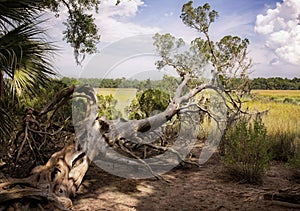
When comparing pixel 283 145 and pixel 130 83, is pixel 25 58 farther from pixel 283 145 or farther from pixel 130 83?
pixel 283 145

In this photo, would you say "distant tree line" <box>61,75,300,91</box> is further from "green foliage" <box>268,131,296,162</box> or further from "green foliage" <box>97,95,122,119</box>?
"green foliage" <box>268,131,296,162</box>

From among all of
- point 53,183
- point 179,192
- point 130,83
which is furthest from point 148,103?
point 53,183

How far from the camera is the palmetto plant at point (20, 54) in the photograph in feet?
11.8

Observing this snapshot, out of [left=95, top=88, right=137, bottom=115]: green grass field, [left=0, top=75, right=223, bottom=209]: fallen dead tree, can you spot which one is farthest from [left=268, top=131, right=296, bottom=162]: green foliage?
[left=95, top=88, right=137, bottom=115]: green grass field

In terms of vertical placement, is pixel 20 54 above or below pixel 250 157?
above

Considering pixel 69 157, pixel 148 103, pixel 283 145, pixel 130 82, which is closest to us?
pixel 69 157

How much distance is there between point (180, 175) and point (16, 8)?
12.7 feet

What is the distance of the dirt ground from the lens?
389cm

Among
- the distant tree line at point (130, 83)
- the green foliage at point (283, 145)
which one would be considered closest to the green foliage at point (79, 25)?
the distant tree line at point (130, 83)

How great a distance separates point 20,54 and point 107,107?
4.45 meters

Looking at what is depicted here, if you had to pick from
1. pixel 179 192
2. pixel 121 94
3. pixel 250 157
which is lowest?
pixel 179 192

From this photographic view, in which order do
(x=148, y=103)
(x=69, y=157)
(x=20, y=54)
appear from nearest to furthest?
(x=20, y=54), (x=69, y=157), (x=148, y=103)

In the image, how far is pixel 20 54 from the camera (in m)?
3.71

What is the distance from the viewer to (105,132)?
5.51 metres
